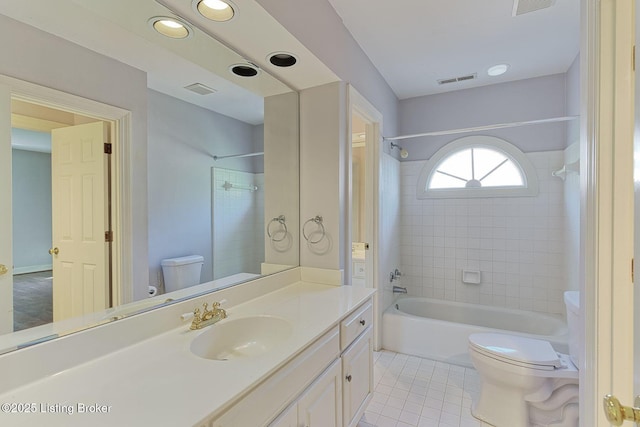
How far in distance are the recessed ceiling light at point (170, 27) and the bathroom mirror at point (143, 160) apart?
15 mm

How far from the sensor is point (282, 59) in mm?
1688

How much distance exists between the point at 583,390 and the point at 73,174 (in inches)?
75.8

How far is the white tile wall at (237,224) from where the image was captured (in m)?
1.62

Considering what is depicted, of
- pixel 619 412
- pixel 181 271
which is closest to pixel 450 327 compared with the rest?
pixel 619 412

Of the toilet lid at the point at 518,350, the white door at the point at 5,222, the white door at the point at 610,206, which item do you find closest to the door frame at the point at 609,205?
the white door at the point at 610,206

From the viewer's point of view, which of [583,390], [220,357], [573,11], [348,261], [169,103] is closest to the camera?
[583,390]

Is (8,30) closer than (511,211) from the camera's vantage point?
Yes

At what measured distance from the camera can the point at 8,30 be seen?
2.88 ft

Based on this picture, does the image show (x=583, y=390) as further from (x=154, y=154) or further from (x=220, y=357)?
(x=154, y=154)

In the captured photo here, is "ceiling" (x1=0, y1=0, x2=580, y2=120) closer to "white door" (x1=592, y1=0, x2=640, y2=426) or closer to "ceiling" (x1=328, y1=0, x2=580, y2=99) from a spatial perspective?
"ceiling" (x1=328, y1=0, x2=580, y2=99)

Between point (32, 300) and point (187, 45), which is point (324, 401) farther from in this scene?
point (187, 45)

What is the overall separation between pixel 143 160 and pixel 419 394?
7.38 feet

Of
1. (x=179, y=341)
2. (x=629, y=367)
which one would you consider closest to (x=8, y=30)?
(x=179, y=341)

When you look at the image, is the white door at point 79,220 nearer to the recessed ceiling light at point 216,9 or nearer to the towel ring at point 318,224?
the recessed ceiling light at point 216,9
